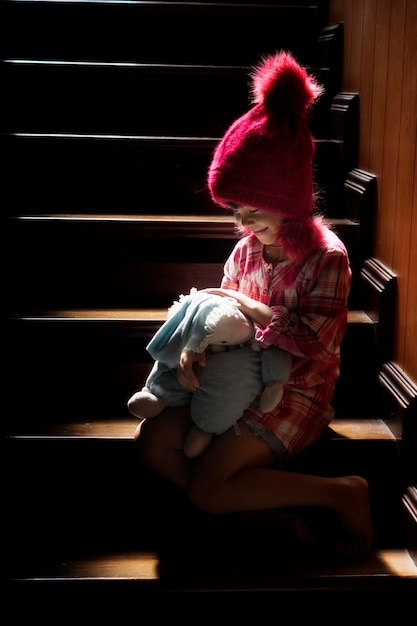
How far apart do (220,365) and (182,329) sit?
0.11m

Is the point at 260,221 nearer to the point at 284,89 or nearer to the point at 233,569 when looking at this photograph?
the point at 284,89

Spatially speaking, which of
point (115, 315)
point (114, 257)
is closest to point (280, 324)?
point (115, 315)

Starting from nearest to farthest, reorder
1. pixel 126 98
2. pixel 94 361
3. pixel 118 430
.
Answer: pixel 118 430
pixel 94 361
pixel 126 98

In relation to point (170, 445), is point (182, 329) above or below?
above

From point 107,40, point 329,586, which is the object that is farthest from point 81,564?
point 107,40

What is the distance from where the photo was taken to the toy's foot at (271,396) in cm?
180

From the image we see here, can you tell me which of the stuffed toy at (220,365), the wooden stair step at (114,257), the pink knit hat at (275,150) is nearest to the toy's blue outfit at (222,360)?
the stuffed toy at (220,365)

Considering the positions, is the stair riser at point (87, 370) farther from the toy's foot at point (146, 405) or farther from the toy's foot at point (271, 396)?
the toy's foot at point (271, 396)

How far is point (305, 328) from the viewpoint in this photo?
1.81 metres

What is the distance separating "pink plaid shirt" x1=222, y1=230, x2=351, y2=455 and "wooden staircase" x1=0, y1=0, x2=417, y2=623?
16cm

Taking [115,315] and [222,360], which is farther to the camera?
[115,315]

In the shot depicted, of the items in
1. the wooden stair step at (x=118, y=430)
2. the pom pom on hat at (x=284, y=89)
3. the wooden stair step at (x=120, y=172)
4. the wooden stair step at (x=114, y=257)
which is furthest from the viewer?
the wooden stair step at (x=120, y=172)

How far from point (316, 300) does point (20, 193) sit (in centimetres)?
118

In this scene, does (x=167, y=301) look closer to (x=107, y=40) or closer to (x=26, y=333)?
(x=26, y=333)
